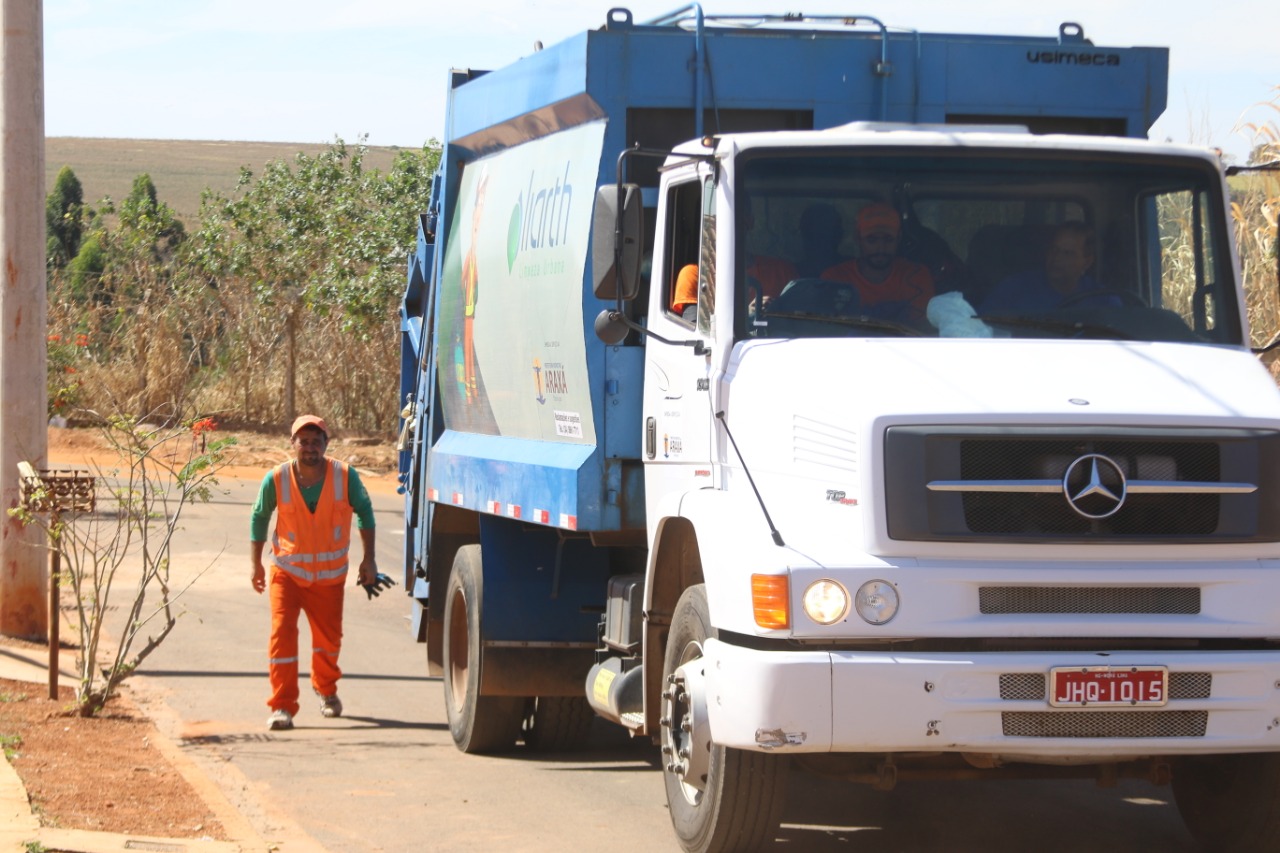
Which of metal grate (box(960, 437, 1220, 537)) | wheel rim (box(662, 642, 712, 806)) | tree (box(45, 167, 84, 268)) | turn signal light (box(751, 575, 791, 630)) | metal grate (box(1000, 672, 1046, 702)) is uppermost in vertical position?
tree (box(45, 167, 84, 268))

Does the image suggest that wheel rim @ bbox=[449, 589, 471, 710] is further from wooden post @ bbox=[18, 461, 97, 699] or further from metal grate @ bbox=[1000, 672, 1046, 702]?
metal grate @ bbox=[1000, 672, 1046, 702]

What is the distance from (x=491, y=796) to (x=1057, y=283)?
3.47 m

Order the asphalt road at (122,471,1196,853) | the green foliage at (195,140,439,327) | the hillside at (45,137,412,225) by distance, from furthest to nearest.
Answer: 1. the hillside at (45,137,412,225)
2. the green foliage at (195,140,439,327)
3. the asphalt road at (122,471,1196,853)

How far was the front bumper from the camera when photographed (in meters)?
5.50

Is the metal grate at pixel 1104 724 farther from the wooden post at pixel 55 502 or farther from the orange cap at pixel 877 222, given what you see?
the wooden post at pixel 55 502

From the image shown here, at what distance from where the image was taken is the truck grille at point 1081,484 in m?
5.56

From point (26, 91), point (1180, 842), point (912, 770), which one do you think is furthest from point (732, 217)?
point (26, 91)

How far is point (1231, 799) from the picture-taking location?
6602 mm

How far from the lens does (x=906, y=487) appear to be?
5555mm

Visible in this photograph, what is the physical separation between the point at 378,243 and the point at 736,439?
69.0 feet

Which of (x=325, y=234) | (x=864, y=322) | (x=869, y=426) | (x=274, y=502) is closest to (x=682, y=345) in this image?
(x=864, y=322)

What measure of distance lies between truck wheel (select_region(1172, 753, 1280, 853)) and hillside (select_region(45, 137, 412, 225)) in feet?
226

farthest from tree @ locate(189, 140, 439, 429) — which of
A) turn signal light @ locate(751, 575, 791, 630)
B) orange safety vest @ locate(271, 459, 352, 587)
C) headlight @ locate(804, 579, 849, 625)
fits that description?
headlight @ locate(804, 579, 849, 625)

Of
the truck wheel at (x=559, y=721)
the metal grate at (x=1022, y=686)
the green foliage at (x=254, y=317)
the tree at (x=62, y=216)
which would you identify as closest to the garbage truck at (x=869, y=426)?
the metal grate at (x=1022, y=686)
